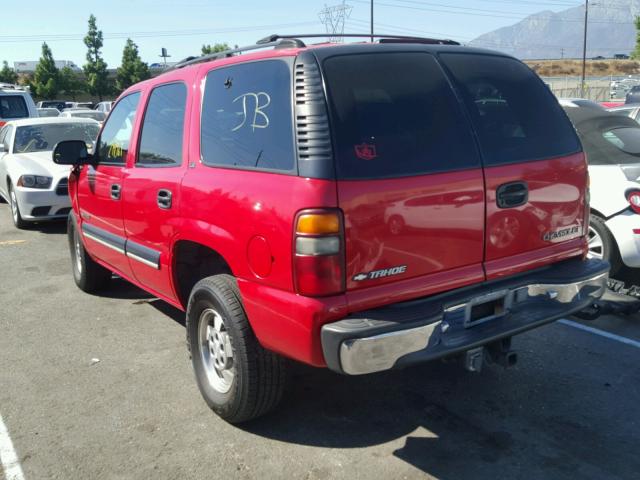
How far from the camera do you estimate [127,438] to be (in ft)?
11.4

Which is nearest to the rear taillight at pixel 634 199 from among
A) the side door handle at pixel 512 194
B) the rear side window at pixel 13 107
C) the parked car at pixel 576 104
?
the parked car at pixel 576 104

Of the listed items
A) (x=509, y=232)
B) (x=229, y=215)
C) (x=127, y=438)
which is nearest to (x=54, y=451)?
(x=127, y=438)

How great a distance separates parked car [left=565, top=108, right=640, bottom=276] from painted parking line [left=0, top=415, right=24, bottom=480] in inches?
189

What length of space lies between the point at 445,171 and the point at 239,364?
1.44 meters

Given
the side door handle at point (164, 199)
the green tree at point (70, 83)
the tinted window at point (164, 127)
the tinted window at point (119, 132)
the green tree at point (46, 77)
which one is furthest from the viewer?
the green tree at point (70, 83)

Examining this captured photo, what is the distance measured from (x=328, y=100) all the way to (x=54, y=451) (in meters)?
2.34

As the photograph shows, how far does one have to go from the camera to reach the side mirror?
5137 millimetres

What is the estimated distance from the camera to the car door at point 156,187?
12.5 ft

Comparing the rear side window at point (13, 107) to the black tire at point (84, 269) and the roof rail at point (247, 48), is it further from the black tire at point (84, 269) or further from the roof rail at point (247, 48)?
the roof rail at point (247, 48)

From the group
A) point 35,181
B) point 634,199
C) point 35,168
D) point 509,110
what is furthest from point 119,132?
point 35,168

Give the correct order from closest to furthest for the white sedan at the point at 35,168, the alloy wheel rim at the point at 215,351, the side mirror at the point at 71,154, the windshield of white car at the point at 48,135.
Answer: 1. the alloy wheel rim at the point at 215,351
2. the side mirror at the point at 71,154
3. the white sedan at the point at 35,168
4. the windshield of white car at the point at 48,135

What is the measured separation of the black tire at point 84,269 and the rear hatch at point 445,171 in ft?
12.2

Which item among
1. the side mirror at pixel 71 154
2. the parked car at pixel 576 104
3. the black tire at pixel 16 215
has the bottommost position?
the black tire at pixel 16 215

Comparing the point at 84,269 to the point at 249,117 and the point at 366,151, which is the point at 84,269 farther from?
the point at 366,151
